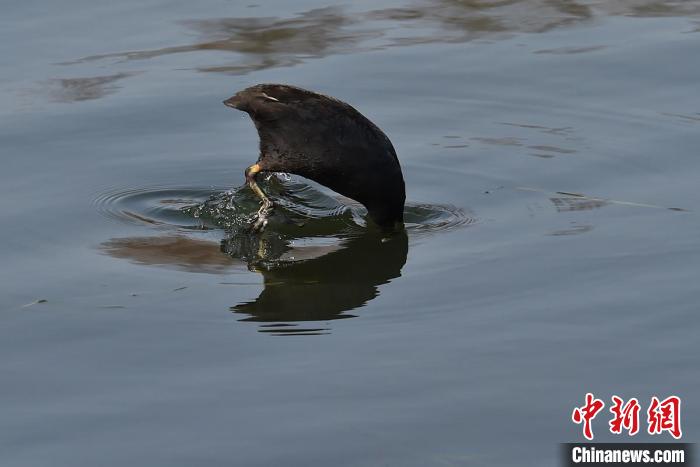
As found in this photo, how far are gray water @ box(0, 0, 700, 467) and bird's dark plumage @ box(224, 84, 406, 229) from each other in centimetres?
26

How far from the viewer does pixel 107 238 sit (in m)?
7.90

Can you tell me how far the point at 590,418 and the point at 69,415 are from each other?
2011 millimetres

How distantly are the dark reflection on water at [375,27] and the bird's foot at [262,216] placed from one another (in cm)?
263

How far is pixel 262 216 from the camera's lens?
328 inches

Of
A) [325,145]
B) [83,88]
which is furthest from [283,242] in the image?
[83,88]

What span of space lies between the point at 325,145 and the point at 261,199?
0.64 meters

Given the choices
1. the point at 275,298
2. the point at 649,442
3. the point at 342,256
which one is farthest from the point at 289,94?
the point at 649,442

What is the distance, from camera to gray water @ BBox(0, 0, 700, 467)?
→ 5648 millimetres

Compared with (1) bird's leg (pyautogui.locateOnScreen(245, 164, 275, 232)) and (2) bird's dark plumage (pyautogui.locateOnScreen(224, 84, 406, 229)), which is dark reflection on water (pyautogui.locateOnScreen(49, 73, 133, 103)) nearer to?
(1) bird's leg (pyautogui.locateOnScreen(245, 164, 275, 232))

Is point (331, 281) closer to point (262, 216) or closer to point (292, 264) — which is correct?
point (292, 264)

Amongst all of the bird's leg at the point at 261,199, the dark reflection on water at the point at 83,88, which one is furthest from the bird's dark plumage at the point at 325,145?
the dark reflection on water at the point at 83,88

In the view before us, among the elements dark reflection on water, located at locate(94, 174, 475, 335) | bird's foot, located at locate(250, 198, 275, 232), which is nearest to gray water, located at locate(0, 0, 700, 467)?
dark reflection on water, located at locate(94, 174, 475, 335)

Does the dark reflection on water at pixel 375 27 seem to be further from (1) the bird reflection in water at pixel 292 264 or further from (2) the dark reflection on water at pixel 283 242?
(1) the bird reflection in water at pixel 292 264

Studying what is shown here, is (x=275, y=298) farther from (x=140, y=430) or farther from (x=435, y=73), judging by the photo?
(x=435, y=73)
